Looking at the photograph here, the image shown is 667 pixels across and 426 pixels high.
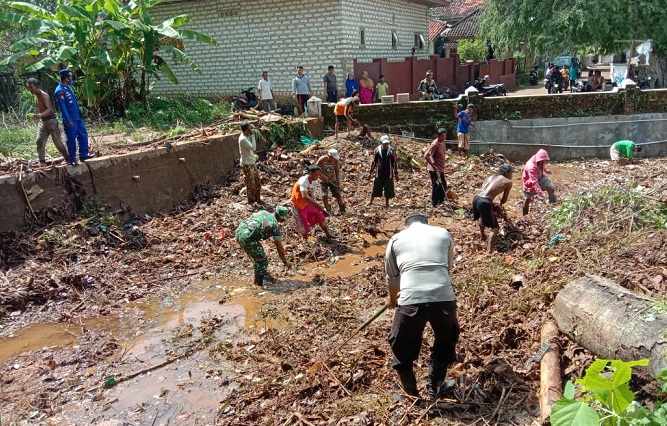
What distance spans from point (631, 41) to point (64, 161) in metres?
18.3

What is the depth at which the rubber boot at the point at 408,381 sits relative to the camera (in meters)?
4.53

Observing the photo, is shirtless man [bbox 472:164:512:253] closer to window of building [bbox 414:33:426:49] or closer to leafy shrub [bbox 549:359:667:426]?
leafy shrub [bbox 549:359:667:426]

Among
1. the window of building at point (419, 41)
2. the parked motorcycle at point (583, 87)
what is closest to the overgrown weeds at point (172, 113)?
the window of building at point (419, 41)

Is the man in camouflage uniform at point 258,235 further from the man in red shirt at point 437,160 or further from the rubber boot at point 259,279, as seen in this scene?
the man in red shirt at point 437,160

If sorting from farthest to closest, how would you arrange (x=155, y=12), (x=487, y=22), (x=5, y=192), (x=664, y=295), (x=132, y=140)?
(x=487, y=22) < (x=155, y=12) < (x=132, y=140) < (x=5, y=192) < (x=664, y=295)

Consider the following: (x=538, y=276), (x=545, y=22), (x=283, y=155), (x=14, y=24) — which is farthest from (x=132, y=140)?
(x=545, y=22)

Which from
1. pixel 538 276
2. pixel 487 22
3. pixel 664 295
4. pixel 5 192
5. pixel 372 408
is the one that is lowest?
pixel 372 408

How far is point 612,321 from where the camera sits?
4.19 metres

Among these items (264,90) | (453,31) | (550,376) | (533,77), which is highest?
(453,31)

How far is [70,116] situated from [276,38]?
32.6ft

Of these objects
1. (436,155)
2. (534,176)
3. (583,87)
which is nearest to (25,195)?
(436,155)

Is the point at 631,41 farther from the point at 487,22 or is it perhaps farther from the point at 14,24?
the point at 14,24

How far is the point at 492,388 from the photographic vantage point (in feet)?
14.7

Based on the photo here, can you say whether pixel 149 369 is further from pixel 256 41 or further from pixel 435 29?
pixel 435 29
